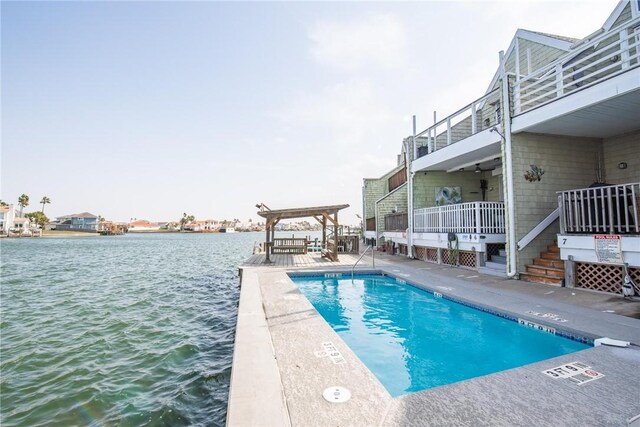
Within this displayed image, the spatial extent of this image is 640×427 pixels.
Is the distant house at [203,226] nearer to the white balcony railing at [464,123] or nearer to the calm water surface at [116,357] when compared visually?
the calm water surface at [116,357]

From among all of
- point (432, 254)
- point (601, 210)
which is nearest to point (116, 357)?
point (601, 210)

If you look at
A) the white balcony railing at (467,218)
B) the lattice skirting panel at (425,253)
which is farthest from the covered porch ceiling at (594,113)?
the lattice skirting panel at (425,253)

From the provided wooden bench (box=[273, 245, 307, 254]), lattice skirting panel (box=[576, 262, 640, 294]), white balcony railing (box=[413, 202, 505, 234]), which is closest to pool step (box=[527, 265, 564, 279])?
lattice skirting panel (box=[576, 262, 640, 294])

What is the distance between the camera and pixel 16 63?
10.2 metres

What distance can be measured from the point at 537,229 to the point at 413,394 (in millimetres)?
8301

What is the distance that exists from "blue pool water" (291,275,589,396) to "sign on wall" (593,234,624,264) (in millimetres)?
3291

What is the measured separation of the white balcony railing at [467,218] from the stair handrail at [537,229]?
1.28m

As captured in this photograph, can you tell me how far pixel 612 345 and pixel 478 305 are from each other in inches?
94.6

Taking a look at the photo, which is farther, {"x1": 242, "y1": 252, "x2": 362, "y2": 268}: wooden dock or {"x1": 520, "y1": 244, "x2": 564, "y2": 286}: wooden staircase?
{"x1": 242, "y1": 252, "x2": 362, "y2": 268}: wooden dock

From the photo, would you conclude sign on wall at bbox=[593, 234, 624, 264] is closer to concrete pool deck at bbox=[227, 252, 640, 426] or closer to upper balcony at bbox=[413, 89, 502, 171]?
concrete pool deck at bbox=[227, 252, 640, 426]

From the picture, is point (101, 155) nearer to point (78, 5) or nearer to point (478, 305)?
point (78, 5)

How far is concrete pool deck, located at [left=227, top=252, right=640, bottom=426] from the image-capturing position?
7.90ft

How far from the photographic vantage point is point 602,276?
276 inches

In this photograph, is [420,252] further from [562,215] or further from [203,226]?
[203,226]
